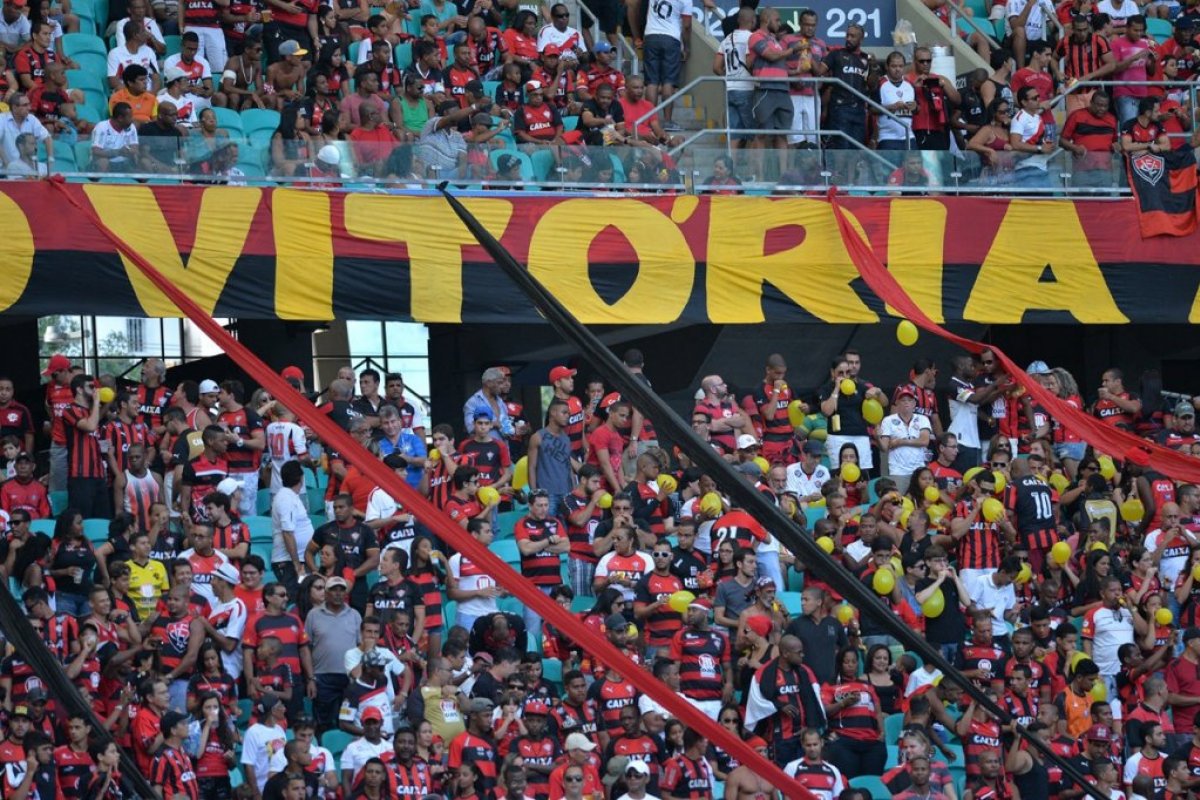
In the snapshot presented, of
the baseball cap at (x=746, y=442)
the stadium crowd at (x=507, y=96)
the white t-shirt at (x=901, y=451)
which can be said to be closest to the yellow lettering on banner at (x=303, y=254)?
the stadium crowd at (x=507, y=96)

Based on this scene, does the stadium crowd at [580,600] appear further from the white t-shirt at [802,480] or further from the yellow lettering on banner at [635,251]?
the yellow lettering on banner at [635,251]

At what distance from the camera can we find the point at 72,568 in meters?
15.3

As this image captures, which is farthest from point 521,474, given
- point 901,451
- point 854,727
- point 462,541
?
point 462,541

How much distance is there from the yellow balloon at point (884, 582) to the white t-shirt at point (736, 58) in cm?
649

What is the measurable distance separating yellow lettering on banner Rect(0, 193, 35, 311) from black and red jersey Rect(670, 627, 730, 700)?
6.69 meters

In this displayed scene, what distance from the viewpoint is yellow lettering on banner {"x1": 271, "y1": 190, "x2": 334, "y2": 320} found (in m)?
19.5

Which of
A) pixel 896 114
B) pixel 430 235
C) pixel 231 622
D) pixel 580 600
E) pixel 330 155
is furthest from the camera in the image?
pixel 896 114

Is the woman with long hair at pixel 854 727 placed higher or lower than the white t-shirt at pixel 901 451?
lower

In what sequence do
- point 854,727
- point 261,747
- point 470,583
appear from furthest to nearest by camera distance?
1. point 470,583
2. point 854,727
3. point 261,747

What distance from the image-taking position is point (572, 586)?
1705 cm

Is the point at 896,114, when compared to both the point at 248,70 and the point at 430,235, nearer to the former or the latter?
the point at 430,235

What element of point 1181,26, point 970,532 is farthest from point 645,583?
point 1181,26

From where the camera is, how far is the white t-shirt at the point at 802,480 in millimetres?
18297

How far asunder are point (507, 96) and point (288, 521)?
623 centimetres
